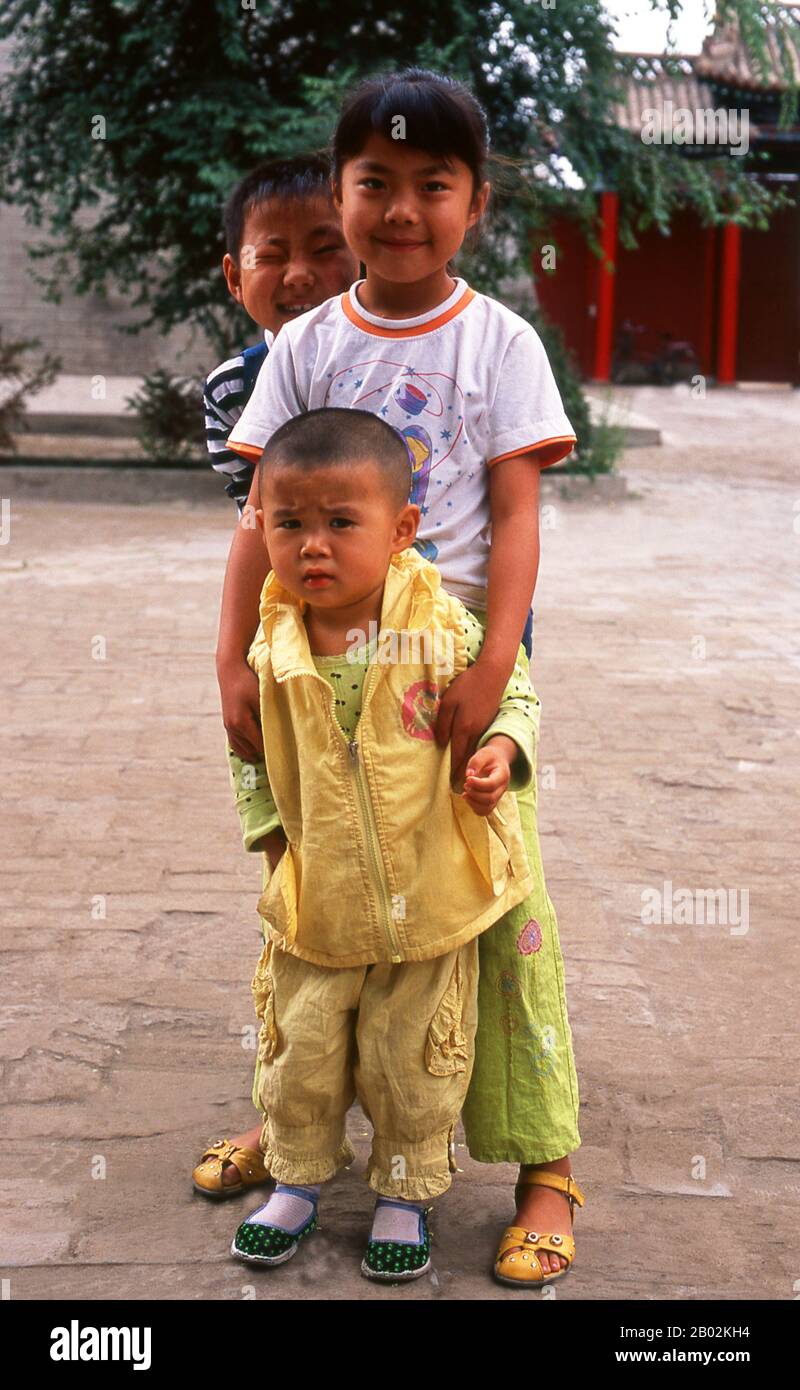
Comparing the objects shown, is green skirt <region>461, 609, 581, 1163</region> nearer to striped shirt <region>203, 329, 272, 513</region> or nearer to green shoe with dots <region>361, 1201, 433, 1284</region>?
green shoe with dots <region>361, 1201, 433, 1284</region>

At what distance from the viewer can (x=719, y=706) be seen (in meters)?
5.68

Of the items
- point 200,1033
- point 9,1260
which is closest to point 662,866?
point 200,1033

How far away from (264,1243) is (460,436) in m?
1.18

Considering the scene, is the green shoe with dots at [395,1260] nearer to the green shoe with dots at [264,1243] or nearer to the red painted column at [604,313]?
the green shoe with dots at [264,1243]

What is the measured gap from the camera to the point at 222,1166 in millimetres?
2469

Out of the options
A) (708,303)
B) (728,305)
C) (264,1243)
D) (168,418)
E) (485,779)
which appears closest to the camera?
(485,779)

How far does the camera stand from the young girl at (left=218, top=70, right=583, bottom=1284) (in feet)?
6.99

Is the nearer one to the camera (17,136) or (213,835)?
(213,835)

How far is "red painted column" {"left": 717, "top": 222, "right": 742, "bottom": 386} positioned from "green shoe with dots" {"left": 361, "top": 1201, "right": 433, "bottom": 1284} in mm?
26186

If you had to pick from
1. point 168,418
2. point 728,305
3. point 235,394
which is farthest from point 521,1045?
point 728,305

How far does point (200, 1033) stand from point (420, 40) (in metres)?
9.06

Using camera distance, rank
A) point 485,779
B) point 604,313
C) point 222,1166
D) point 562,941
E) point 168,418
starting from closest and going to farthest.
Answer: point 485,779, point 222,1166, point 562,941, point 168,418, point 604,313

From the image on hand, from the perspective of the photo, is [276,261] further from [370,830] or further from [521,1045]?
[521,1045]
